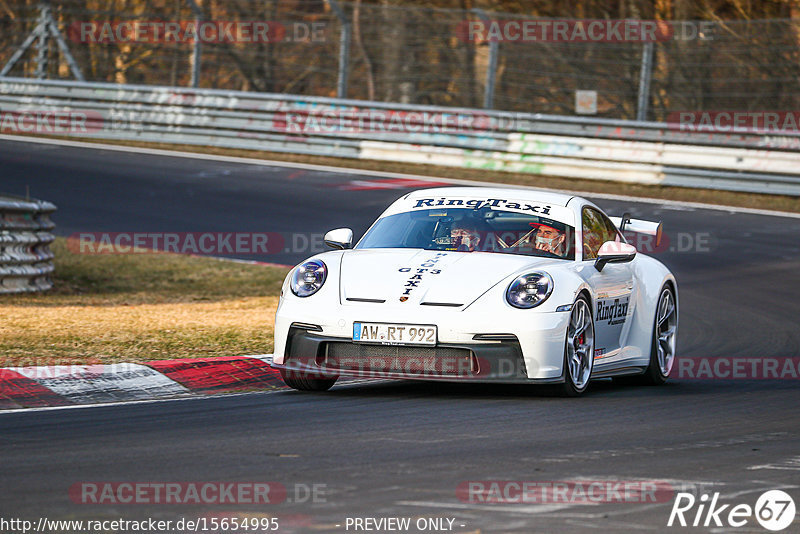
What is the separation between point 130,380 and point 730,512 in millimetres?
4094

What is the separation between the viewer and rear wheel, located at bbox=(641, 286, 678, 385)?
905 centimetres

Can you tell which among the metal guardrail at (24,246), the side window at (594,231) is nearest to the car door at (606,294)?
the side window at (594,231)

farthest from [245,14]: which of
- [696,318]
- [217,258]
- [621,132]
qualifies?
[696,318]

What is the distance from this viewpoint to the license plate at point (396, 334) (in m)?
7.19

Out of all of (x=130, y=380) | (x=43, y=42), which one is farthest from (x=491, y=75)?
(x=130, y=380)

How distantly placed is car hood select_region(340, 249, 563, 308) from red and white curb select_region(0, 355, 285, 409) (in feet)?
3.19

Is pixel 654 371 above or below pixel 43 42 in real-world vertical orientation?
below

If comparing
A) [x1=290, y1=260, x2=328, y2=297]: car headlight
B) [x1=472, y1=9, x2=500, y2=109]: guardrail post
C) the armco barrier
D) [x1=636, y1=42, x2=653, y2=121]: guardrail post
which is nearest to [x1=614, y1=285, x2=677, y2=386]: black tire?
[x1=290, y1=260, x2=328, y2=297]: car headlight

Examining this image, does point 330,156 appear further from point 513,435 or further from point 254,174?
point 513,435

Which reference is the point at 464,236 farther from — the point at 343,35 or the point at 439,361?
the point at 343,35

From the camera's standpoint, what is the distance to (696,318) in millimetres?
11961

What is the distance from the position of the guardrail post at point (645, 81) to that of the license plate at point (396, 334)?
49.1ft

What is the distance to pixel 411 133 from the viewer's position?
22.8m

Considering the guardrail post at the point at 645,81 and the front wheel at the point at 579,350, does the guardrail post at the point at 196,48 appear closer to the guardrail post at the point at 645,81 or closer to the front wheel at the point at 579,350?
the guardrail post at the point at 645,81
